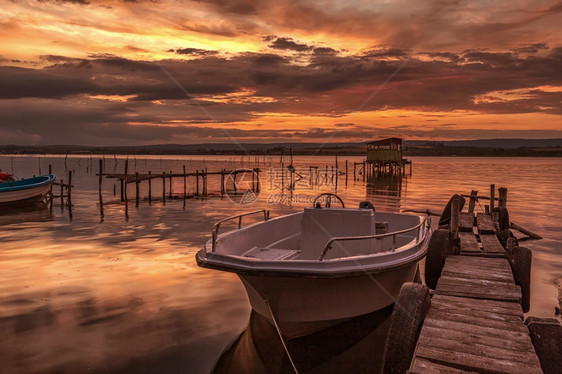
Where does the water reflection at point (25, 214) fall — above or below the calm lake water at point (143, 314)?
below

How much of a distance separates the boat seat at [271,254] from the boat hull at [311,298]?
1.37m

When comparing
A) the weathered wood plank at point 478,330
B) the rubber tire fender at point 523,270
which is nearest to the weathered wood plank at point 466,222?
the rubber tire fender at point 523,270

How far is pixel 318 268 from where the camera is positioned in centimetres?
776

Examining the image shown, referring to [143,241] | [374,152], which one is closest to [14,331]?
[143,241]

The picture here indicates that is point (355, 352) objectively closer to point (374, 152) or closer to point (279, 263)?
point (279, 263)

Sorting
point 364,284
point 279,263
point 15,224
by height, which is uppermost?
point 279,263

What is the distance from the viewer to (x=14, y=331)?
9.36 meters

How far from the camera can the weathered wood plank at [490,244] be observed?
11.5 metres

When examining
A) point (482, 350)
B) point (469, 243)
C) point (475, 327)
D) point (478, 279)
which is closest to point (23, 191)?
point (469, 243)

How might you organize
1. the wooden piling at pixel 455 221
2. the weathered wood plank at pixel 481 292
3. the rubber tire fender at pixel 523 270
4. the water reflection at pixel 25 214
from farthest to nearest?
the water reflection at pixel 25 214
the wooden piling at pixel 455 221
the rubber tire fender at pixel 523 270
the weathered wood plank at pixel 481 292

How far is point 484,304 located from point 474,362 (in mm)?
2358

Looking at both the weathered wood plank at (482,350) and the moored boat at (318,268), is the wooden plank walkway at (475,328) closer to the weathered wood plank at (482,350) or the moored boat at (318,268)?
the weathered wood plank at (482,350)

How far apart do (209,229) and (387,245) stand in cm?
1347

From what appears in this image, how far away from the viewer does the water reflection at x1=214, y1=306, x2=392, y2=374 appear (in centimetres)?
846
